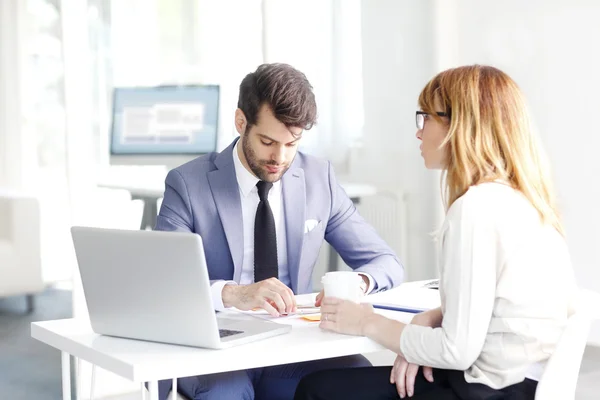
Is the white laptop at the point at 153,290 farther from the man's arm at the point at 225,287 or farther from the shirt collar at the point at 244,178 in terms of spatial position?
the shirt collar at the point at 244,178

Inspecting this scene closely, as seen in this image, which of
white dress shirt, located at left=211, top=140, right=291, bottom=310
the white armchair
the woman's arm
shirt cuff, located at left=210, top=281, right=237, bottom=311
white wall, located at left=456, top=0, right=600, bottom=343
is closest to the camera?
the woman's arm

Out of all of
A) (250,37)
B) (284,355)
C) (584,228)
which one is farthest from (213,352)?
(584,228)

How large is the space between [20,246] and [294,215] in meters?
1.44

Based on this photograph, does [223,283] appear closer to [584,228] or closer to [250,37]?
[250,37]

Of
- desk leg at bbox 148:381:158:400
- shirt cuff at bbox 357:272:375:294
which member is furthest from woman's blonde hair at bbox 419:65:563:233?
desk leg at bbox 148:381:158:400

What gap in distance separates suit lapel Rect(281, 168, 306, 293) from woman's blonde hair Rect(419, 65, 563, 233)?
31.8 inches

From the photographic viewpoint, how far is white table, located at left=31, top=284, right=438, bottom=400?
1.77 m

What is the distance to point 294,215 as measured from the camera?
2.81 metres

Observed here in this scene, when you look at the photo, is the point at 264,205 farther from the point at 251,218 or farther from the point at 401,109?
the point at 401,109

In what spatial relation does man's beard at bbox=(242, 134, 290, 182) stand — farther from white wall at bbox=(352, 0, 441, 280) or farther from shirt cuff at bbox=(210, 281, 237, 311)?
white wall at bbox=(352, 0, 441, 280)

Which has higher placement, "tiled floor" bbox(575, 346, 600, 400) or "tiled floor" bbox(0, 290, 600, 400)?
"tiled floor" bbox(0, 290, 600, 400)

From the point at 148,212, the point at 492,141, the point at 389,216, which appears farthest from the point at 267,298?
the point at 389,216

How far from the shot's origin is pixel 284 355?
6.13 feet

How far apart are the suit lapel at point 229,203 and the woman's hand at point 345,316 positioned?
641mm
